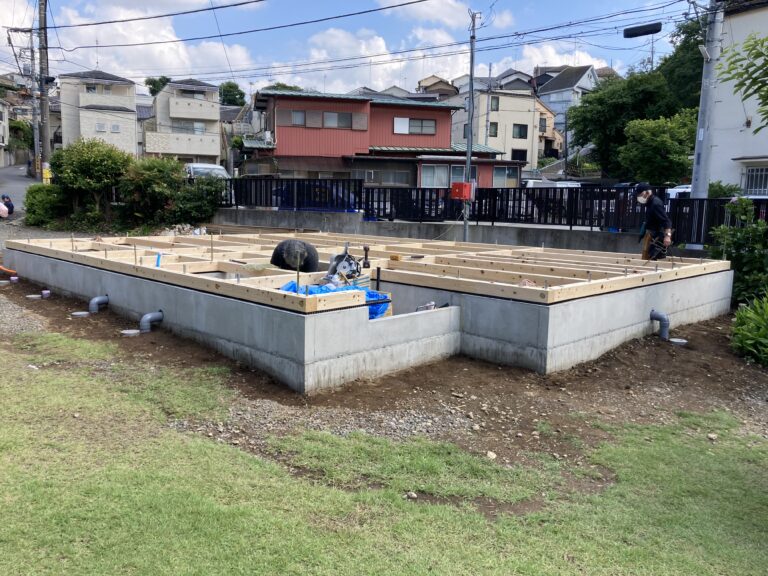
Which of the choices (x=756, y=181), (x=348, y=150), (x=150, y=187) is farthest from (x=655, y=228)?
(x=348, y=150)

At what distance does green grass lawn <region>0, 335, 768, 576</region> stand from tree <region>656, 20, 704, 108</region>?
36703 millimetres

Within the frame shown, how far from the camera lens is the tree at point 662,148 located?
3041 centimetres

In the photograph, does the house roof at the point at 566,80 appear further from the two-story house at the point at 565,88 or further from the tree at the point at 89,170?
the tree at the point at 89,170

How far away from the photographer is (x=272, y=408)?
5172mm

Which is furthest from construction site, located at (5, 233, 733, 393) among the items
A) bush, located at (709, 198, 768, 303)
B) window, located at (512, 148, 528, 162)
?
window, located at (512, 148, 528, 162)

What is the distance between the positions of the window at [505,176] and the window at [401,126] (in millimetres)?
5221

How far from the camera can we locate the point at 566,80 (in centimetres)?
6781

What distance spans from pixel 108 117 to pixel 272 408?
4876 centimetres

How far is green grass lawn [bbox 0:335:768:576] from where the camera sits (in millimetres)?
3031

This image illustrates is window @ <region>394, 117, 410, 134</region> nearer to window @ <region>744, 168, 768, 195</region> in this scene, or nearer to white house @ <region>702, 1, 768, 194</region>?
white house @ <region>702, 1, 768, 194</region>

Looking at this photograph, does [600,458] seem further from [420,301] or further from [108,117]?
[108,117]

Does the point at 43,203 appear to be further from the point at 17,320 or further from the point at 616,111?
the point at 616,111

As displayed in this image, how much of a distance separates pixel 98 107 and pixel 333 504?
166ft

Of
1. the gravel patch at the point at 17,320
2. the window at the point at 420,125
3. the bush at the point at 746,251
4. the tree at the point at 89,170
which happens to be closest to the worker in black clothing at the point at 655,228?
the bush at the point at 746,251
